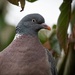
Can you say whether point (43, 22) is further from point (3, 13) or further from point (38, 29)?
point (3, 13)

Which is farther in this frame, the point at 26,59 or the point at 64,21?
the point at 26,59

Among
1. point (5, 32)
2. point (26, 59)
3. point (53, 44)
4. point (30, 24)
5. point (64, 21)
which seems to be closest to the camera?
point (64, 21)

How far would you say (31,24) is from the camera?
3.11m

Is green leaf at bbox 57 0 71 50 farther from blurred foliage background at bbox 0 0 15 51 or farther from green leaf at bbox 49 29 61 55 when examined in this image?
blurred foliage background at bbox 0 0 15 51

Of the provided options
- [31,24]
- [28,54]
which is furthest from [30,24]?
[28,54]

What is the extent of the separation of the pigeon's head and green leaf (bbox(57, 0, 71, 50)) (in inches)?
47.2

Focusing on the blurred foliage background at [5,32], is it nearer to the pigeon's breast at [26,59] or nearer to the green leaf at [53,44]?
the pigeon's breast at [26,59]

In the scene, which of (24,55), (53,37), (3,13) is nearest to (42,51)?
(24,55)

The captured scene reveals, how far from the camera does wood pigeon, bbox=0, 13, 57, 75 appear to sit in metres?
2.51

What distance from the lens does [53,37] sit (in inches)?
93.7

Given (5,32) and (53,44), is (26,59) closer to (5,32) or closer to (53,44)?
(53,44)

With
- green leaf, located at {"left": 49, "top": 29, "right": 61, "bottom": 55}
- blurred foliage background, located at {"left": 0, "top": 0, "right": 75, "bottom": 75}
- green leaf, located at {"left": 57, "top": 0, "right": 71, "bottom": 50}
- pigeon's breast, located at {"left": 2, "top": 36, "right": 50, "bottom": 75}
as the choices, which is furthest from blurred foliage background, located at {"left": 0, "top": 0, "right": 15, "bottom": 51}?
green leaf, located at {"left": 57, "top": 0, "right": 71, "bottom": 50}

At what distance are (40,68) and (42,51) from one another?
27 cm

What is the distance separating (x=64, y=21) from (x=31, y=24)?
134 centimetres
